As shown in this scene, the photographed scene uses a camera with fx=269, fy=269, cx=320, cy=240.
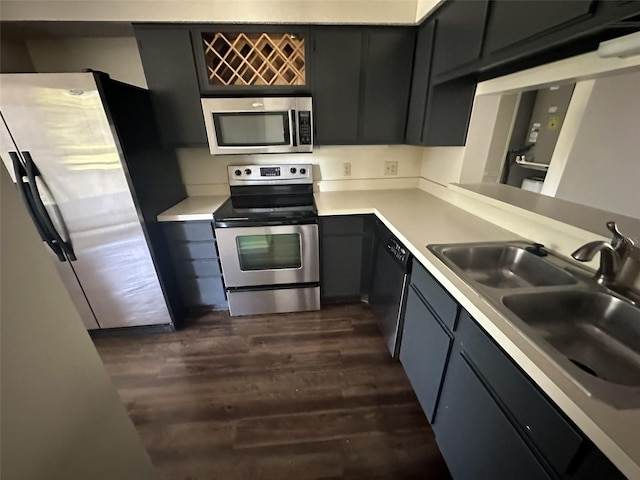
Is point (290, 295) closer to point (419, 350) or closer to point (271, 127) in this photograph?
point (419, 350)

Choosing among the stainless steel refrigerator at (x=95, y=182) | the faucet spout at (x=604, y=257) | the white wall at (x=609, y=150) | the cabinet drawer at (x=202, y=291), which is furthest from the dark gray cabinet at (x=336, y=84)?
the faucet spout at (x=604, y=257)

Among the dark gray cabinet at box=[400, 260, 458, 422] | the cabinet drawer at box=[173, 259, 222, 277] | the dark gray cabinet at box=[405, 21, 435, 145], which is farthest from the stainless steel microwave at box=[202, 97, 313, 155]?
the dark gray cabinet at box=[400, 260, 458, 422]

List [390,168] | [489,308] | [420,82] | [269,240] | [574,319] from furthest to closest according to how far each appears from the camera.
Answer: [390,168] < [269,240] < [420,82] < [574,319] < [489,308]

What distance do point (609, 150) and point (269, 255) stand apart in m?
1.94

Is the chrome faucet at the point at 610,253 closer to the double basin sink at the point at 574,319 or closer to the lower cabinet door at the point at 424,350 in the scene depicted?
the double basin sink at the point at 574,319

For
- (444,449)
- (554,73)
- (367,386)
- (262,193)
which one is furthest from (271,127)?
(444,449)

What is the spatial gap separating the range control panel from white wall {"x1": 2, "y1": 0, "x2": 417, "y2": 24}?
0.97m

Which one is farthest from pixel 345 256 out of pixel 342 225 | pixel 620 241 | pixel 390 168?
pixel 620 241

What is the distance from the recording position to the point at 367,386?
5.41 ft

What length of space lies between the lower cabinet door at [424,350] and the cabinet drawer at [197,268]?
4.85 feet

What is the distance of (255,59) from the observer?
1904mm

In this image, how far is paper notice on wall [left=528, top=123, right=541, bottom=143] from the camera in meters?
1.47

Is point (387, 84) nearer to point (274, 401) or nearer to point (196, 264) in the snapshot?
point (196, 264)

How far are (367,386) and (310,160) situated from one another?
179cm
